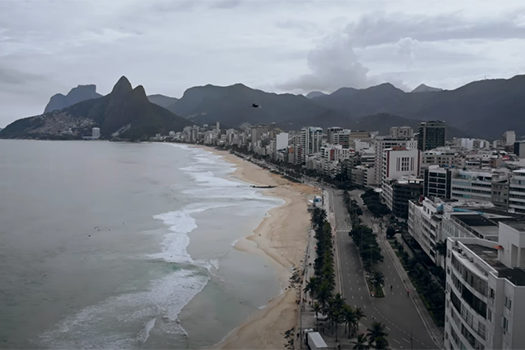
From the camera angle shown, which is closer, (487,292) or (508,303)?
(508,303)

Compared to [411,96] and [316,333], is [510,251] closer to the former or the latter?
[316,333]

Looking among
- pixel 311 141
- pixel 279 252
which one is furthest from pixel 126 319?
pixel 311 141

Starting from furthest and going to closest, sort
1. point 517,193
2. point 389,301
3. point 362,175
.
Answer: point 362,175, point 517,193, point 389,301

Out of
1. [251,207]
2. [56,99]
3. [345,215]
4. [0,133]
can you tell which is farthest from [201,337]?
[56,99]

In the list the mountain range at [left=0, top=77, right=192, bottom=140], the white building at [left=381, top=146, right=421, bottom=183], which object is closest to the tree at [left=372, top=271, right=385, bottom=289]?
the white building at [left=381, top=146, right=421, bottom=183]

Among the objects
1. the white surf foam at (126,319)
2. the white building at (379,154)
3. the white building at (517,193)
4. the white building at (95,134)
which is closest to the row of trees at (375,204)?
the white building at (379,154)

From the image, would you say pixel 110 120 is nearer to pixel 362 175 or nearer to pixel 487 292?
pixel 362 175
